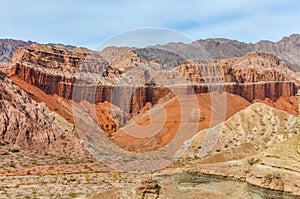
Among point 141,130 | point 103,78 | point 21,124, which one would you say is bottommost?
point 141,130

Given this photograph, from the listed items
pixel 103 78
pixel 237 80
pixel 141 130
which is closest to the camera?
pixel 141 130

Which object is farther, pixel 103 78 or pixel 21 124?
pixel 103 78

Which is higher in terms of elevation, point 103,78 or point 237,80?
point 237,80

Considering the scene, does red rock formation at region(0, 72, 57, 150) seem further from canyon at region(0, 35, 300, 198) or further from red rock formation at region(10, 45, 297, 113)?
red rock formation at region(10, 45, 297, 113)

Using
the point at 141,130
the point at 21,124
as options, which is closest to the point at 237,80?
the point at 141,130

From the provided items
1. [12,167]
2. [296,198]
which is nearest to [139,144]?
[12,167]

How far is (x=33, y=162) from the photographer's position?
44906 millimetres

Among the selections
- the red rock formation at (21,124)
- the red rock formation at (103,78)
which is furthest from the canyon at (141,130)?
the red rock formation at (103,78)

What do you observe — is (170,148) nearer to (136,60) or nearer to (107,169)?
(107,169)

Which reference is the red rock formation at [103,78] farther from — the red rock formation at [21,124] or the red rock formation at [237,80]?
the red rock formation at [21,124]

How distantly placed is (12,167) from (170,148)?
25.6 metres

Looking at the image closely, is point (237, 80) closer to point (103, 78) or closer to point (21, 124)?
point (103, 78)

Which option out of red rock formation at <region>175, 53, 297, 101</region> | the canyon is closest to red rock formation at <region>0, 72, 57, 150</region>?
the canyon

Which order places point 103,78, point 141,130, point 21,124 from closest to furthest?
point 21,124 < point 141,130 < point 103,78
